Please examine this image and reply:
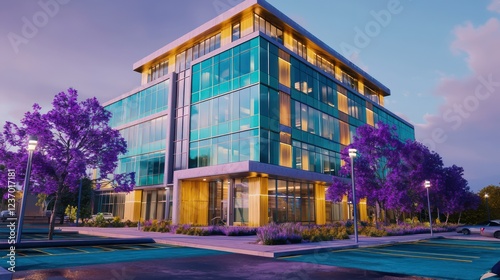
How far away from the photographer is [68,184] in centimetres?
2175

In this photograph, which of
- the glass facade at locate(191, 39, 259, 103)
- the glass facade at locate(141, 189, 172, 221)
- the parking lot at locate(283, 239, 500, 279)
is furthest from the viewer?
the glass facade at locate(141, 189, 172, 221)

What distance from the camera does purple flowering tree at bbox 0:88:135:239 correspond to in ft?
65.9

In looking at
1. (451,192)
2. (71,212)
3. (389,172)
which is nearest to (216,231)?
(389,172)

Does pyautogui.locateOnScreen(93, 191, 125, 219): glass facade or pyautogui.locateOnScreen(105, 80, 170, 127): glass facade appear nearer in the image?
pyautogui.locateOnScreen(105, 80, 170, 127): glass facade

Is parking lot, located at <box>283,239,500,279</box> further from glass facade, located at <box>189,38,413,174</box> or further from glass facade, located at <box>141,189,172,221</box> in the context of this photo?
glass facade, located at <box>141,189,172,221</box>

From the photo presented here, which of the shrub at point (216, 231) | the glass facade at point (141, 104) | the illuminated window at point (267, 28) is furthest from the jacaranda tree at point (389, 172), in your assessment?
the glass facade at point (141, 104)

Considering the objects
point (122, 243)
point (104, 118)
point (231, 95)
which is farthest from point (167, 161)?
point (122, 243)

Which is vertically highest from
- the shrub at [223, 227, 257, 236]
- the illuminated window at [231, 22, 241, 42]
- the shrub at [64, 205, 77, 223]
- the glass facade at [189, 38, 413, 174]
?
the illuminated window at [231, 22, 241, 42]

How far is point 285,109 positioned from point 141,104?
21683 mm

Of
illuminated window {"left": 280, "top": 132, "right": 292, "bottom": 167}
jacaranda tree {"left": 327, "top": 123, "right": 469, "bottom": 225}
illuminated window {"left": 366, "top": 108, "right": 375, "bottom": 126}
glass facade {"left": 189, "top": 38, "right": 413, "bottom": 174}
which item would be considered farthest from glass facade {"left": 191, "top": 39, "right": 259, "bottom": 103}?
illuminated window {"left": 366, "top": 108, "right": 375, "bottom": 126}

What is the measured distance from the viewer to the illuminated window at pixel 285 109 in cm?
3341

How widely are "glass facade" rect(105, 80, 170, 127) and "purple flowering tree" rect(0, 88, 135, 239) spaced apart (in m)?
19.4

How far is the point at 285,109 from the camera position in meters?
34.0

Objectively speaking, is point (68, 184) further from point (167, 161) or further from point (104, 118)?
point (167, 161)
